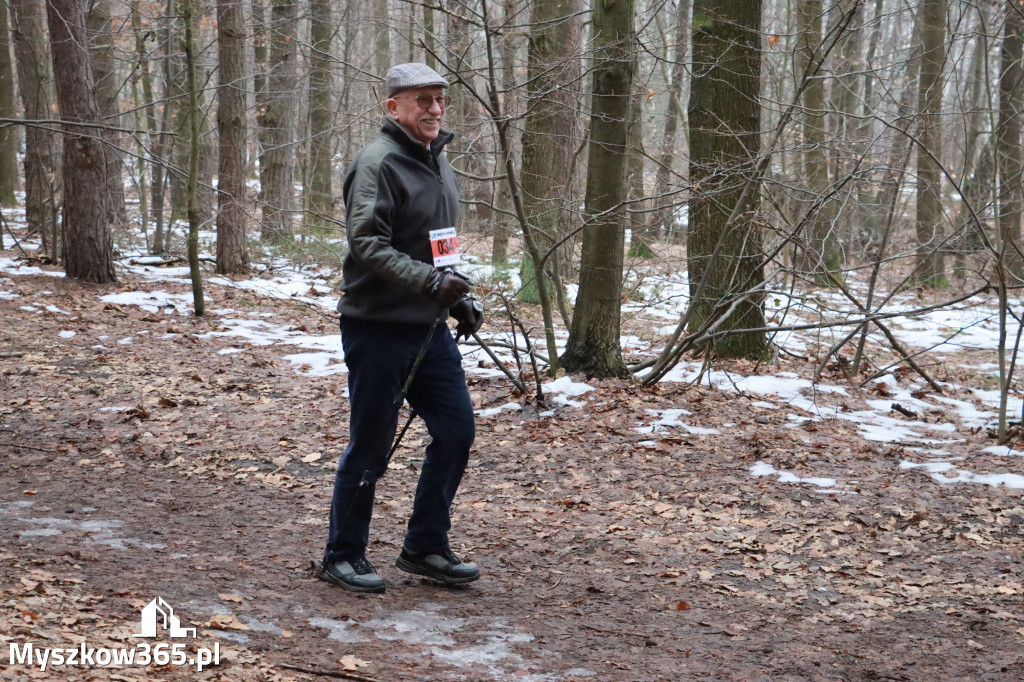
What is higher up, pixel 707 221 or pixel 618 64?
pixel 618 64

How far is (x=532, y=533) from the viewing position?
5219mm

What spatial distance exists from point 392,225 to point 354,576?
155 centimetres

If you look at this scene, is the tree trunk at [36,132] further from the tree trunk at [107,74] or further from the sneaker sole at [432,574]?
the sneaker sole at [432,574]

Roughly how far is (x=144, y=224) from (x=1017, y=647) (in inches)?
605

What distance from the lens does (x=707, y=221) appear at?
8797mm

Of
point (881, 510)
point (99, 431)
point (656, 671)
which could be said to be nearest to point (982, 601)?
point (881, 510)

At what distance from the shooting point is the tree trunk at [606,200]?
7.50 meters

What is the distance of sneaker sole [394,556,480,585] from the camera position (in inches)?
169

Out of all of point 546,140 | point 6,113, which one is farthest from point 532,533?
point 6,113

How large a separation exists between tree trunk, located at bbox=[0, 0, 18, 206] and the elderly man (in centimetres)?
1376

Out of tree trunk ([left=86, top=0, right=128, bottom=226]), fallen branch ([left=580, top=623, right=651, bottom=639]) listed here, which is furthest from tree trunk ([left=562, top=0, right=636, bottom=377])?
tree trunk ([left=86, top=0, right=128, bottom=226])

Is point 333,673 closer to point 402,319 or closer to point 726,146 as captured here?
point 402,319

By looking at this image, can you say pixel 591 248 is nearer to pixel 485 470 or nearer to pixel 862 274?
pixel 485 470

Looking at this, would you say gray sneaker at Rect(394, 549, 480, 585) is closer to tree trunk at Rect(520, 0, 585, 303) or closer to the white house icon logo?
the white house icon logo
